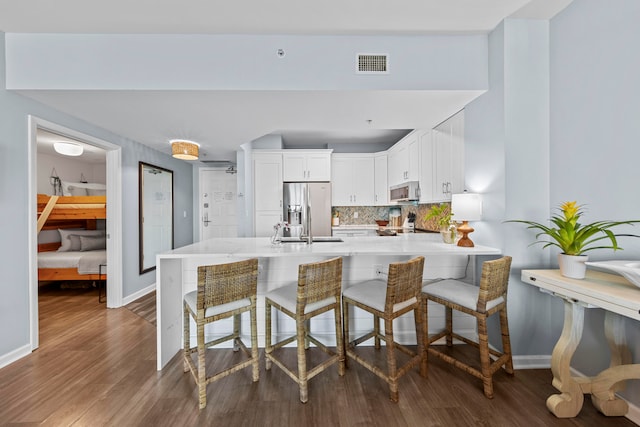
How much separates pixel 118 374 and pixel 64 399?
312mm

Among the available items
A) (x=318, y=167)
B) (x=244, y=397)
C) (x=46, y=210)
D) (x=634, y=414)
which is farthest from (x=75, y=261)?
(x=634, y=414)

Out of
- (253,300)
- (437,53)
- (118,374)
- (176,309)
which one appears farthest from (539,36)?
(118,374)

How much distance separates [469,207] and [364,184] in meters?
3.07

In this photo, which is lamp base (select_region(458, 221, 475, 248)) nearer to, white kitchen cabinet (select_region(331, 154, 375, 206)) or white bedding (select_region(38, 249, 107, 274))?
white kitchen cabinet (select_region(331, 154, 375, 206))

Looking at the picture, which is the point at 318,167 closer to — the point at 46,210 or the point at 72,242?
the point at 46,210

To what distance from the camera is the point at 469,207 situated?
229cm

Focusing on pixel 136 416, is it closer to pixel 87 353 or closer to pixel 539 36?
pixel 87 353

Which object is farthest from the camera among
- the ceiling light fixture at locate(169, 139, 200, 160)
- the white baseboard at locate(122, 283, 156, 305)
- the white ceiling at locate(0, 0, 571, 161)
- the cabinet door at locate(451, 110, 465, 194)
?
the white baseboard at locate(122, 283, 156, 305)

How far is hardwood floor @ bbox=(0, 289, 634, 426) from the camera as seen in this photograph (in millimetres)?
1637

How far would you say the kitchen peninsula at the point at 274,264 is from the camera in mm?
2094

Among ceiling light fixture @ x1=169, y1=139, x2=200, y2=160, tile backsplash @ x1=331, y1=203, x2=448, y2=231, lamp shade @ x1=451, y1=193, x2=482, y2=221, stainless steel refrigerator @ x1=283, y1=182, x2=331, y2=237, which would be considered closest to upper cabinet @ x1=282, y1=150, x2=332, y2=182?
stainless steel refrigerator @ x1=283, y1=182, x2=331, y2=237

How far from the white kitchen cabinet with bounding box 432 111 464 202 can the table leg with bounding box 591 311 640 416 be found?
58.7 inches

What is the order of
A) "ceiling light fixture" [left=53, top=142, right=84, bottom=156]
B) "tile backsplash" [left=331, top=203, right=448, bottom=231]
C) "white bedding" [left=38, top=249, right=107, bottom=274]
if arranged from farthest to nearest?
"tile backsplash" [left=331, top=203, right=448, bottom=231] → "white bedding" [left=38, top=249, right=107, bottom=274] → "ceiling light fixture" [left=53, top=142, right=84, bottom=156]

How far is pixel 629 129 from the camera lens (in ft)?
5.41
